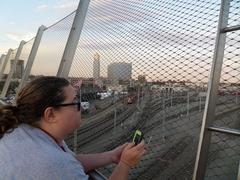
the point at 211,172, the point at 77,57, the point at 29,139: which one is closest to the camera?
the point at 29,139

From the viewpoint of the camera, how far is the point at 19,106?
2219 mm

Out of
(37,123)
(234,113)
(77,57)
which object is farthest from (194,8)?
(77,57)

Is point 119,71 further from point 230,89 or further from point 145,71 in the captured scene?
point 230,89

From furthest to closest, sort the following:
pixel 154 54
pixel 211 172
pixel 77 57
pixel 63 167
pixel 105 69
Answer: pixel 77 57, pixel 105 69, pixel 211 172, pixel 154 54, pixel 63 167

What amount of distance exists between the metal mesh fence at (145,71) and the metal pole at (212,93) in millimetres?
82

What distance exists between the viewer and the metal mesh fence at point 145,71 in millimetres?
2215

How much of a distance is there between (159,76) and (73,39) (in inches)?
58.6

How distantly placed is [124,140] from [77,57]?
46.1 inches

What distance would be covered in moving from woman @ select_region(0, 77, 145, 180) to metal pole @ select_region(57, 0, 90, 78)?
1540mm

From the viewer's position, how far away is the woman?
6.42 feet

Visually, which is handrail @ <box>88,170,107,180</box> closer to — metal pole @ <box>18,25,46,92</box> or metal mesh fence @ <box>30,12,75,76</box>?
metal mesh fence @ <box>30,12,75,76</box>

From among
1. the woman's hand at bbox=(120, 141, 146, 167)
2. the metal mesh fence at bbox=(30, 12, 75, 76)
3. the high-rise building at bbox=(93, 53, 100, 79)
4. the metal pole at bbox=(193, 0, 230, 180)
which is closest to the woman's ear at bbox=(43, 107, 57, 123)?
the woman's hand at bbox=(120, 141, 146, 167)

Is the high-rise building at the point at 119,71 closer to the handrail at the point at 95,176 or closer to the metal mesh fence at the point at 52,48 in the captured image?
the handrail at the point at 95,176

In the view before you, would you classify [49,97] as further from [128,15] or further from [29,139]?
[128,15]
